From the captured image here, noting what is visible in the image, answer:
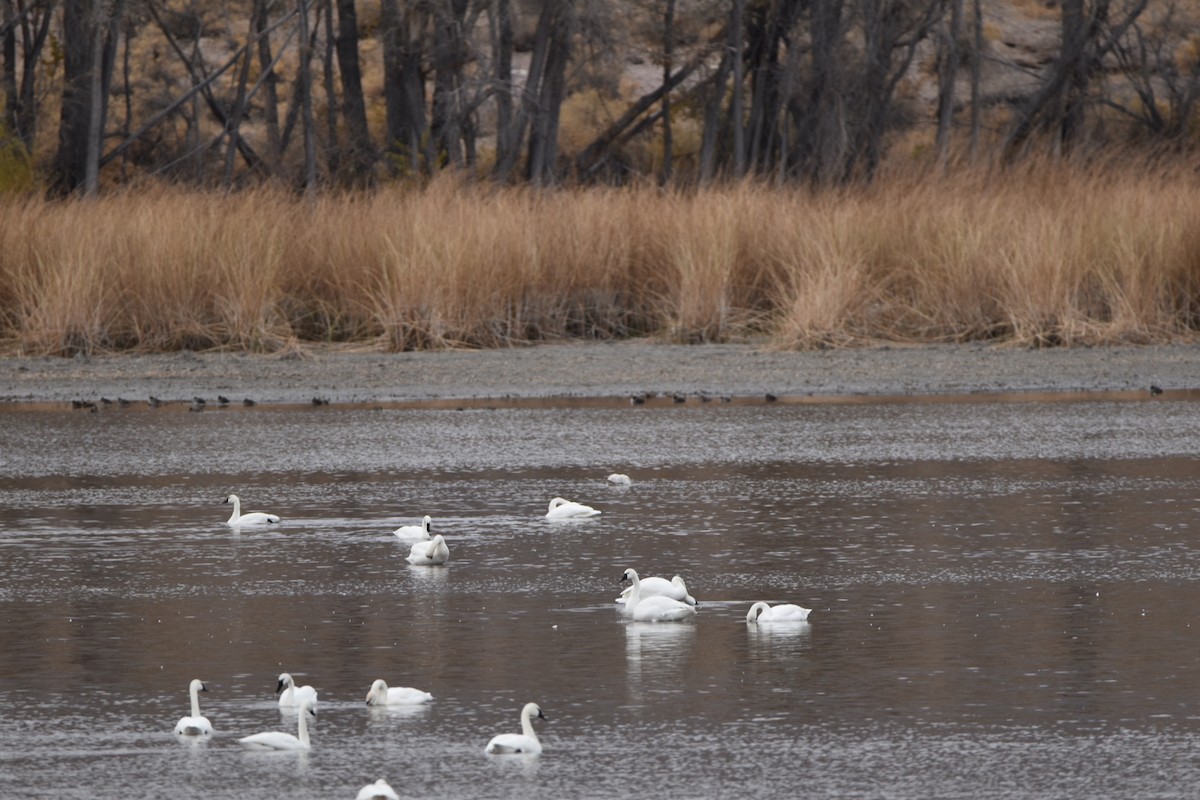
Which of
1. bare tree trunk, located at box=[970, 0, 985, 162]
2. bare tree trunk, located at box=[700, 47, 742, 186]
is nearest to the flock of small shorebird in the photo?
bare tree trunk, located at box=[700, 47, 742, 186]

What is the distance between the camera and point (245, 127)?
159 feet

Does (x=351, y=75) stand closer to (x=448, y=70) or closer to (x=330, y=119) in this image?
(x=330, y=119)

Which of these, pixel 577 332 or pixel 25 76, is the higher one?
pixel 25 76

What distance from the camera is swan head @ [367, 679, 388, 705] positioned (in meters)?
5.82

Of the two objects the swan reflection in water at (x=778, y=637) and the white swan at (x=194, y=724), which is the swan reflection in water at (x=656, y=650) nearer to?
the swan reflection in water at (x=778, y=637)

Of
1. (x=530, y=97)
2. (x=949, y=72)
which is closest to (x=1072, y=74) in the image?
(x=949, y=72)

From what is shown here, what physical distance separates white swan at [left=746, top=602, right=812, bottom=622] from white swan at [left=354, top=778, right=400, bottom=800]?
2.34 meters

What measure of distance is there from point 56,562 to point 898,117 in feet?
109

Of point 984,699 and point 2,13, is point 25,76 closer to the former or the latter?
point 2,13

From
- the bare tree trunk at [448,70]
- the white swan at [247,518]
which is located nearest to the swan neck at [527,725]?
the white swan at [247,518]

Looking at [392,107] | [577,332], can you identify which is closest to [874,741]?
[577,332]

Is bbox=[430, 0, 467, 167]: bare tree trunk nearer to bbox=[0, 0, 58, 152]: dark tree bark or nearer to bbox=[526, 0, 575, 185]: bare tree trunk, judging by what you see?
bbox=[526, 0, 575, 185]: bare tree trunk

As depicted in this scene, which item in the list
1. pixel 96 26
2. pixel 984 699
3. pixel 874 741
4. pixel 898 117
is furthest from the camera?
pixel 898 117

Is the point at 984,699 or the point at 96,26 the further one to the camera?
the point at 96,26
